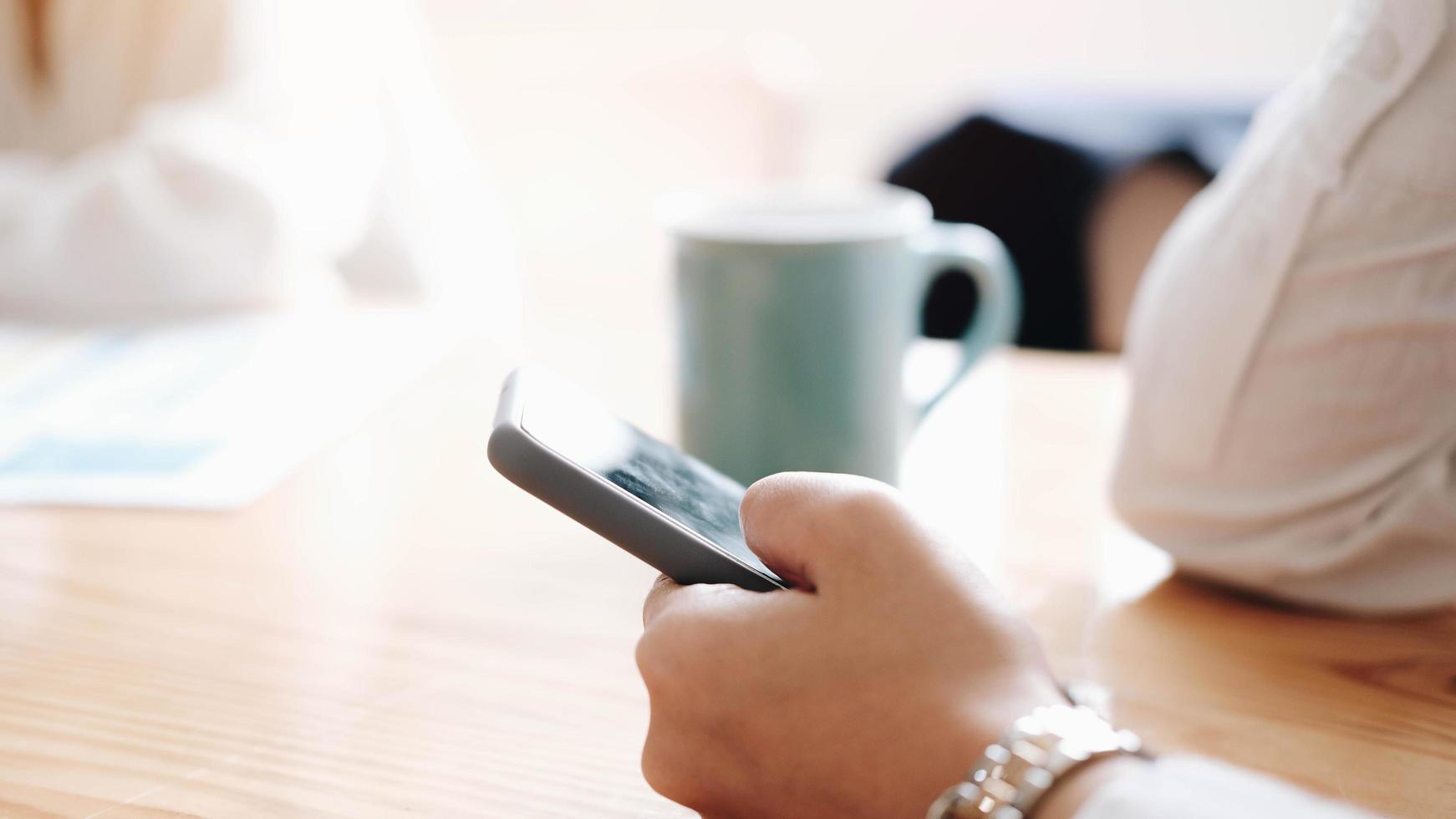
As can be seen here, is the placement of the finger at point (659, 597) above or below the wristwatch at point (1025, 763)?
below

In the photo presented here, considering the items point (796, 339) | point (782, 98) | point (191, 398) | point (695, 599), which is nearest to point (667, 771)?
point (695, 599)

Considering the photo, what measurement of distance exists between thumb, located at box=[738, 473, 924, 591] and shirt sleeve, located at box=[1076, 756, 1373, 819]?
0.24 feet

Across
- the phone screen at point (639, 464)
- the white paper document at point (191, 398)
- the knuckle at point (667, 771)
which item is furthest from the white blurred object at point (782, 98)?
the knuckle at point (667, 771)

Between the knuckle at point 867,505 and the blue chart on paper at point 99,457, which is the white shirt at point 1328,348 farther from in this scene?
the blue chart on paper at point 99,457

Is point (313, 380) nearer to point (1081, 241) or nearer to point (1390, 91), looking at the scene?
point (1390, 91)

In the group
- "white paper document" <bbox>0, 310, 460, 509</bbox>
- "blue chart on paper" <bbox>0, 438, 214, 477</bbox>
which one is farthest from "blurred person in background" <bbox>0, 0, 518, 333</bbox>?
"blue chart on paper" <bbox>0, 438, 214, 477</bbox>

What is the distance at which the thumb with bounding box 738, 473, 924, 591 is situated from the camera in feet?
0.94

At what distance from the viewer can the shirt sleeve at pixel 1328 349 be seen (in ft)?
1.24

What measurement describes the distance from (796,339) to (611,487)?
0.18 m

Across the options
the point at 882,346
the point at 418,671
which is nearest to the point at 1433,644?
the point at 882,346

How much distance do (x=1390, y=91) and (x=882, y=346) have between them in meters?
0.20

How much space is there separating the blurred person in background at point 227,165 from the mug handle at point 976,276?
387 millimetres

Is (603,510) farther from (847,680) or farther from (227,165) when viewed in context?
(227,165)

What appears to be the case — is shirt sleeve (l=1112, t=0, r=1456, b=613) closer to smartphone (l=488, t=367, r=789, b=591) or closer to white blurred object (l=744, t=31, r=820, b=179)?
smartphone (l=488, t=367, r=789, b=591)
